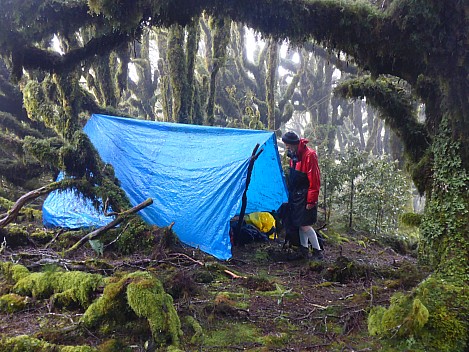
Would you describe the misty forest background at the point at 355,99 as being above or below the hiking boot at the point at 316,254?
above

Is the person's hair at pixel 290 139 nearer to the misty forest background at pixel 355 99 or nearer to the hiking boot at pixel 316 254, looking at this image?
the misty forest background at pixel 355 99

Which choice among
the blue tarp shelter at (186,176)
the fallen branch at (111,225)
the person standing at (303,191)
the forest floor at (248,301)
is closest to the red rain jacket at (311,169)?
the person standing at (303,191)

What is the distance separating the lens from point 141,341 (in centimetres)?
288

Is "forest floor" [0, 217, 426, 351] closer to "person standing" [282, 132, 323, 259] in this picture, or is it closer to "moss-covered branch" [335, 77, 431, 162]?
"person standing" [282, 132, 323, 259]

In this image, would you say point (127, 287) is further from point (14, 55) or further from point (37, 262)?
point (14, 55)

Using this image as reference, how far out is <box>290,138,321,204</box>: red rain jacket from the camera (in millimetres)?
5910

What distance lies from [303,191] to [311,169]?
1.35ft

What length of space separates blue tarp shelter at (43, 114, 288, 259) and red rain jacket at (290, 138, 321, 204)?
0.79 meters

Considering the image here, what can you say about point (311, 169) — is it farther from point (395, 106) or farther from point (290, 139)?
point (395, 106)

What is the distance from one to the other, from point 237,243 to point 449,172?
12.4 feet

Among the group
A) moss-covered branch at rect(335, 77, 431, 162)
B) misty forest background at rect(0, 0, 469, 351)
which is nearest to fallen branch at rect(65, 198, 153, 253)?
misty forest background at rect(0, 0, 469, 351)

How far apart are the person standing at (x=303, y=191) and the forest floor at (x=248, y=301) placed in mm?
401

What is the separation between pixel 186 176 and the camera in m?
6.81

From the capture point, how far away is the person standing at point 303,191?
5961mm
